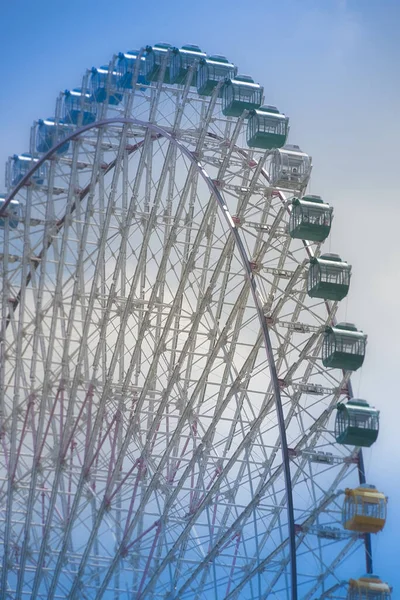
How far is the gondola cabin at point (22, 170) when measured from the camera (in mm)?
55688

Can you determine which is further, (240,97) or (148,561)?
(148,561)

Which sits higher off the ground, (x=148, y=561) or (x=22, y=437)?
(x=22, y=437)

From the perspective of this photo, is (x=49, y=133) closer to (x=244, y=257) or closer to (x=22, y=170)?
(x=22, y=170)

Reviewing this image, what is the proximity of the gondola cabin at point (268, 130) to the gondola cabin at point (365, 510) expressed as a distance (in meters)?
9.42

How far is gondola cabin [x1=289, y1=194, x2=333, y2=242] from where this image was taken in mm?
41031

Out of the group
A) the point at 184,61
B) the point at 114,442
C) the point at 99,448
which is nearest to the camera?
the point at 184,61

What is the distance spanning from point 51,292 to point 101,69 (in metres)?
7.54

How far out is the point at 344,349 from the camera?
135ft

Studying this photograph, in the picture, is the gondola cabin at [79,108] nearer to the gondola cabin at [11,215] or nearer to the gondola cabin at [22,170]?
the gondola cabin at [22,170]

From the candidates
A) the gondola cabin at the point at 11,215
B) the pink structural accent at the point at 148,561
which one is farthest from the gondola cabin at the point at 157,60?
the pink structural accent at the point at 148,561

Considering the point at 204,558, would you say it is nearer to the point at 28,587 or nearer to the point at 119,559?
the point at 119,559

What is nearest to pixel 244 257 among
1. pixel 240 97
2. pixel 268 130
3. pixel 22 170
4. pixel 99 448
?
pixel 268 130

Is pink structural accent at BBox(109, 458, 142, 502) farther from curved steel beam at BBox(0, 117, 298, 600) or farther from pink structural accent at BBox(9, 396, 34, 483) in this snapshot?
curved steel beam at BBox(0, 117, 298, 600)

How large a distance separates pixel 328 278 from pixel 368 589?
7.87 m
